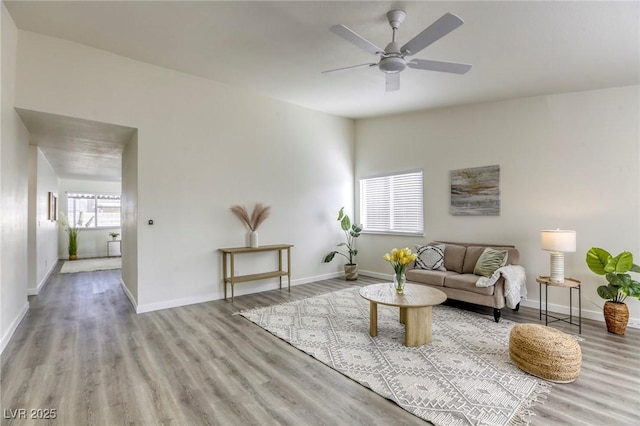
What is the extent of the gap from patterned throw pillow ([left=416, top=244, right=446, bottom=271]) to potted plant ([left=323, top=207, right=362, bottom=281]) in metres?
1.69

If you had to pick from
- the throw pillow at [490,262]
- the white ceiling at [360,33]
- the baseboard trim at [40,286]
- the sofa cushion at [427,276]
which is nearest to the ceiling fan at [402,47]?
the white ceiling at [360,33]

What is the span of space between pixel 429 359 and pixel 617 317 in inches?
95.6

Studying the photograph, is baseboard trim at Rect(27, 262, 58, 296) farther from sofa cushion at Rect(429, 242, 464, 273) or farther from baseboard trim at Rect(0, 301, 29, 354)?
sofa cushion at Rect(429, 242, 464, 273)

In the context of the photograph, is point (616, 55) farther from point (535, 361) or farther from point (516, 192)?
point (535, 361)

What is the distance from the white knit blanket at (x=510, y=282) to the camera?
3.88 m

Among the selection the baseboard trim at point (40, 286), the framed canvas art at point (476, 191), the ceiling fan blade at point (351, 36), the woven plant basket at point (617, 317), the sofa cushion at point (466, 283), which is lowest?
the baseboard trim at point (40, 286)

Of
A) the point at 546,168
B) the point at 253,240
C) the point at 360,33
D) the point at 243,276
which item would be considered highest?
the point at 360,33

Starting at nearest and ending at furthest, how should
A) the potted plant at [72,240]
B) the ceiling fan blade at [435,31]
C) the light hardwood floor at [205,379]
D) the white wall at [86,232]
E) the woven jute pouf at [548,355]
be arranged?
the light hardwood floor at [205,379] < the ceiling fan blade at [435,31] < the woven jute pouf at [548,355] < the potted plant at [72,240] < the white wall at [86,232]

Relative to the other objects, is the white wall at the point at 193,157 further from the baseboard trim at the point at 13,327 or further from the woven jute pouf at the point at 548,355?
the woven jute pouf at the point at 548,355

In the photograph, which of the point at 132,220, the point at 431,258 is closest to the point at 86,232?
the point at 132,220

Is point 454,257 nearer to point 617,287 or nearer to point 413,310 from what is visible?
point 617,287

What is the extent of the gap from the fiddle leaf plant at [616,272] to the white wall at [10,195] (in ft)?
21.1

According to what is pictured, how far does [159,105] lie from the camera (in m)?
4.46

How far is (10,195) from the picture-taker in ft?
11.1
